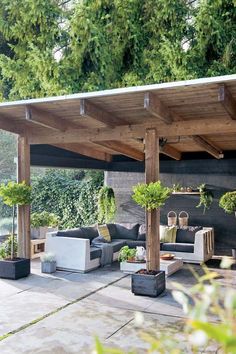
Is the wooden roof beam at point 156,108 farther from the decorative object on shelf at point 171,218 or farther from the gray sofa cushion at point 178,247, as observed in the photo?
the decorative object on shelf at point 171,218

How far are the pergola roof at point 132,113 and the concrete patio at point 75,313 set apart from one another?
8.71 ft

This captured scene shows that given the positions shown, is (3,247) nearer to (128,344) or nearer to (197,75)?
(128,344)

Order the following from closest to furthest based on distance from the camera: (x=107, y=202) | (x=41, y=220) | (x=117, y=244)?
(x=117, y=244)
(x=41, y=220)
(x=107, y=202)

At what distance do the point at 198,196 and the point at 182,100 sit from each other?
5.13 m

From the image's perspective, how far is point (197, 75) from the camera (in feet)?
40.3

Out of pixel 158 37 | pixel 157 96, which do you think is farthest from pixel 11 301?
pixel 158 37

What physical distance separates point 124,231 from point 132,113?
14.4 feet

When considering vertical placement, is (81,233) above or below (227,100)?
below

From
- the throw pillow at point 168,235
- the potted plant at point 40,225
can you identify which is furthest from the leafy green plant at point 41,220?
the throw pillow at point 168,235

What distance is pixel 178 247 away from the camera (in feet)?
28.4

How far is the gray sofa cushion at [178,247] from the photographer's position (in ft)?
28.2

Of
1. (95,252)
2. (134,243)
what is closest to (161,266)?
(95,252)

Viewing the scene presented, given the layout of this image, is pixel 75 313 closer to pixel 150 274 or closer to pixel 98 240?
pixel 150 274

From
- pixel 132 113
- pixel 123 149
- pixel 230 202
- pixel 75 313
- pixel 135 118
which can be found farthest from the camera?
pixel 123 149
